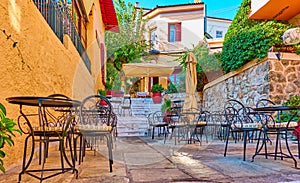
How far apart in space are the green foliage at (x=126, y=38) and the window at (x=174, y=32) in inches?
71.6

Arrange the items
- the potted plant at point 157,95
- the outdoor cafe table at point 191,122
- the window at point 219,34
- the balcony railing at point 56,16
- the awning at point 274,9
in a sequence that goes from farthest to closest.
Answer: the window at point 219,34
the potted plant at point 157,95
the awning at point 274,9
the outdoor cafe table at point 191,122
the balcony railing at point 56,16

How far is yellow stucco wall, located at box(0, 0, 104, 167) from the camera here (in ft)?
7.44

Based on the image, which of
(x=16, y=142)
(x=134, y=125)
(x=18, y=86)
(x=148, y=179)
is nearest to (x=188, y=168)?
(x=148, y=179)

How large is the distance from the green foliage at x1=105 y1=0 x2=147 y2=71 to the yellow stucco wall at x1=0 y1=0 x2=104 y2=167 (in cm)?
946

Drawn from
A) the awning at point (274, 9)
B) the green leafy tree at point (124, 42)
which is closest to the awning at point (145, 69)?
the green leafy tree at point (124, 42)

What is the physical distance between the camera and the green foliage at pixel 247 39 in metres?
5.37

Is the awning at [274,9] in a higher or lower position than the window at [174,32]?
lower

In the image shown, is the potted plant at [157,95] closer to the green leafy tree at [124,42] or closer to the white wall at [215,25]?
the green leafy tree at [124,42]

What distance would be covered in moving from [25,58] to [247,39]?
15.8 feet

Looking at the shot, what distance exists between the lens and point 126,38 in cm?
1451

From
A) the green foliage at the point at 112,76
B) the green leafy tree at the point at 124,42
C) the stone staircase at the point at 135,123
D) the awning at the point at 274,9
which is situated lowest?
the stone staircase at the point at 135,123

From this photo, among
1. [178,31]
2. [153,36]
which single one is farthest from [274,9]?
[153,36]

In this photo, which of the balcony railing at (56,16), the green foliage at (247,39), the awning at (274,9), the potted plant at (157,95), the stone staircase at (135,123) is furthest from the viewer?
the potted plant at (157,95)

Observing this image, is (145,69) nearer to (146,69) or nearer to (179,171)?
(146,69)
